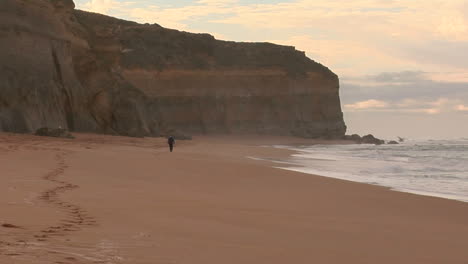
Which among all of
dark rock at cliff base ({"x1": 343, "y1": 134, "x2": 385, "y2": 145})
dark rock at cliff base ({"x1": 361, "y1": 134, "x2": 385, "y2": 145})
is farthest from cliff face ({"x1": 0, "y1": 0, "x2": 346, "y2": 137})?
dark rock at cliff base ({"x1": 361, "y1": 134, "x2": 385, "y2": 145})

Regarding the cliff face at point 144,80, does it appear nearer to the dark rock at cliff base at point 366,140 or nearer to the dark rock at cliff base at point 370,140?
the dark rock at cliff base at point 366,140

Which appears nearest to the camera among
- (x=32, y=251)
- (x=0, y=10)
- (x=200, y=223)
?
(x=32, y=251)

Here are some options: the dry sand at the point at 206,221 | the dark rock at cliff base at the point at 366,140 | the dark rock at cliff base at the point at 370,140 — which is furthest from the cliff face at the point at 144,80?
the dry sand at the point at 206,221

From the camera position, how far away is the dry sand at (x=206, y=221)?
4848mm

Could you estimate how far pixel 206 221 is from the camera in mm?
6871

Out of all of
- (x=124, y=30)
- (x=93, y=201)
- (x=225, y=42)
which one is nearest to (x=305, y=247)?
(x=93, y=201)

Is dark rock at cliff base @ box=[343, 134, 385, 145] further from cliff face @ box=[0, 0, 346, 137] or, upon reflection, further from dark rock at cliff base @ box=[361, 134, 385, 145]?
cliff face @ box=[0, 0, 346, 137]

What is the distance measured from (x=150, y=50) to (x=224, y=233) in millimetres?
62081

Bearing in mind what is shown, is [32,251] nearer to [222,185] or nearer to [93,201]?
[93,201]

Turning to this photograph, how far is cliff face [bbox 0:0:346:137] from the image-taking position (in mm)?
29422

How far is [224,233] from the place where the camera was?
20.0 ft

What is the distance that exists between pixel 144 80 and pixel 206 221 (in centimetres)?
6036

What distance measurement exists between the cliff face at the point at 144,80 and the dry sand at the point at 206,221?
1709 cm

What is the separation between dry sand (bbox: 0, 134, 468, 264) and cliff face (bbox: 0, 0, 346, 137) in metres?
17.1
